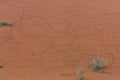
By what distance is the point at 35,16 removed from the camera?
10523 mm

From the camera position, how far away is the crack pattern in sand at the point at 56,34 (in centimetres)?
880

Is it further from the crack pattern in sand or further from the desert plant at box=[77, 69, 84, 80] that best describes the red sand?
the desert plant at box=[77, 69, 84, 80]

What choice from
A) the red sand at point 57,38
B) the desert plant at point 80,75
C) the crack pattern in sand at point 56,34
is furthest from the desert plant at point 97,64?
the desert plant at point 80,75

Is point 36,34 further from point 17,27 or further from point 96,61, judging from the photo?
point 96,61

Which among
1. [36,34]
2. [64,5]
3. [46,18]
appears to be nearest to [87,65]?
[36,34]

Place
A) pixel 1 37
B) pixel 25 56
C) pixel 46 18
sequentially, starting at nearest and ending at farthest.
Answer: pixel 25 56, pixel 1 37, pixel 46 18

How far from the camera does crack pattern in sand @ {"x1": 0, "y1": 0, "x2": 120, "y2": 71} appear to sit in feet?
28.9

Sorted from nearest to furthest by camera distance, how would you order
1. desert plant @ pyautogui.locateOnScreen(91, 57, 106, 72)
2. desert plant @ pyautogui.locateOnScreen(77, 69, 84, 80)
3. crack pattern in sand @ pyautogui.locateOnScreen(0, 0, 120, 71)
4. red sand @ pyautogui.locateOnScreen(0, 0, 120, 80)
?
desert plant @ pyautogui.locateOnScreen(77, 69, 84, 80) → red sand @ pyautogui.locateOnScreen(0, 0, 120, 80) → desert plant @ pyautogui.locateOnScreen(91, 57, 106, 72) → crack pattern in sand @ pyautogui.locateOnScreen(0, 0, 120, 71)

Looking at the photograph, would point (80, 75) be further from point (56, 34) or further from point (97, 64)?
point (56, 34)

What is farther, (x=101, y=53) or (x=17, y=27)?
(x=17, y=27)

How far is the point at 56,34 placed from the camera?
980 centimetres

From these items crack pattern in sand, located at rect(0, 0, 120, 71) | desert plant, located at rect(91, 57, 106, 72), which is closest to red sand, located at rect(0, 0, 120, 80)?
crack pattern in sand, located at rect(0, 0, 120, 71)

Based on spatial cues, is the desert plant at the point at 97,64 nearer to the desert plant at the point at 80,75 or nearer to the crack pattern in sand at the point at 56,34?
the crack pattern in sand at the point at 56,34

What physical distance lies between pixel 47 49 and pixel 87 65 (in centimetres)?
97
